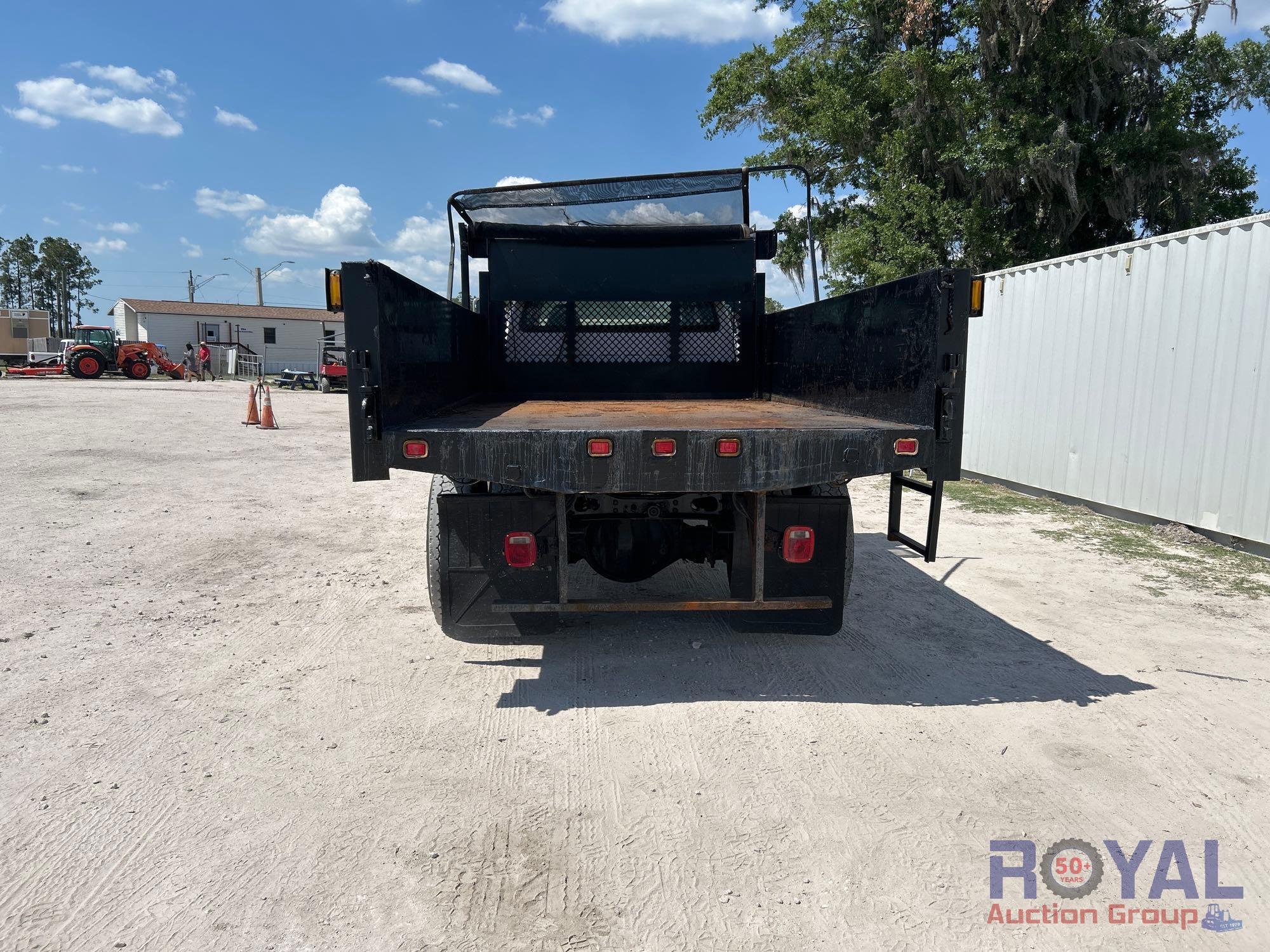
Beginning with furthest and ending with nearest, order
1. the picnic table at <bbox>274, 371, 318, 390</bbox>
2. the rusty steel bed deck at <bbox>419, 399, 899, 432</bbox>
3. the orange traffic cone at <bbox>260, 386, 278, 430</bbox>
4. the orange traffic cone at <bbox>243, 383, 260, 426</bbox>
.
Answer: the picnic table at <bbox>274, 371, 318, 390</bbox>, the orange traffic cone at <bbox>243, 383, 260, 426</bbox>, the orange traffic cone at <bbox>260, 386, 278, 430</bbox>, the rusty steel bed deck at <bbox>419, 399, 899, 432</bbox>

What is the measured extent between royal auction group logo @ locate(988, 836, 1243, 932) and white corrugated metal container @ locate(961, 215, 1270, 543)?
5261 mm

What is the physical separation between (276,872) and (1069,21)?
19253 mm

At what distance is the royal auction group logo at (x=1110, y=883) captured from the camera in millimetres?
2240

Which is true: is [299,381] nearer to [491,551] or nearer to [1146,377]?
[1146,377]

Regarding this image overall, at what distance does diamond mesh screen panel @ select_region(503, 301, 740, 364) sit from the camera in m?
5.78

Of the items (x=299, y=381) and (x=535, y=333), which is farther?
(x=299, y=381)

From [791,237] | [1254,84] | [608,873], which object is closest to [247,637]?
[608,873]

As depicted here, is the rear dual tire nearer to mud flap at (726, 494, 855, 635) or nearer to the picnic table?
the picnic table

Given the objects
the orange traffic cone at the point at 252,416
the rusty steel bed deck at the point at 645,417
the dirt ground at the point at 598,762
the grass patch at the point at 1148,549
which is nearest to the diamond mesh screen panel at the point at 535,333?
the rusty steel bed deck at the point at 645,417

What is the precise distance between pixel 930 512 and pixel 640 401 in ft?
7.88

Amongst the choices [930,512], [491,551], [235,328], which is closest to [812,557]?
[930,512]

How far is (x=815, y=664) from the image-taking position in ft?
13.4

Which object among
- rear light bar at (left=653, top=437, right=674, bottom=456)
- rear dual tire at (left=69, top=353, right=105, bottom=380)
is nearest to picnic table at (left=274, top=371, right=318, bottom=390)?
rear dual tire at (left=69, top=353, right=105, bottom=380)

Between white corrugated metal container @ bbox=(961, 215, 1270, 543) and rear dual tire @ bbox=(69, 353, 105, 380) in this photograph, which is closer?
white corrugated metal container @ bbox=(961, 215, 1270, 543)
